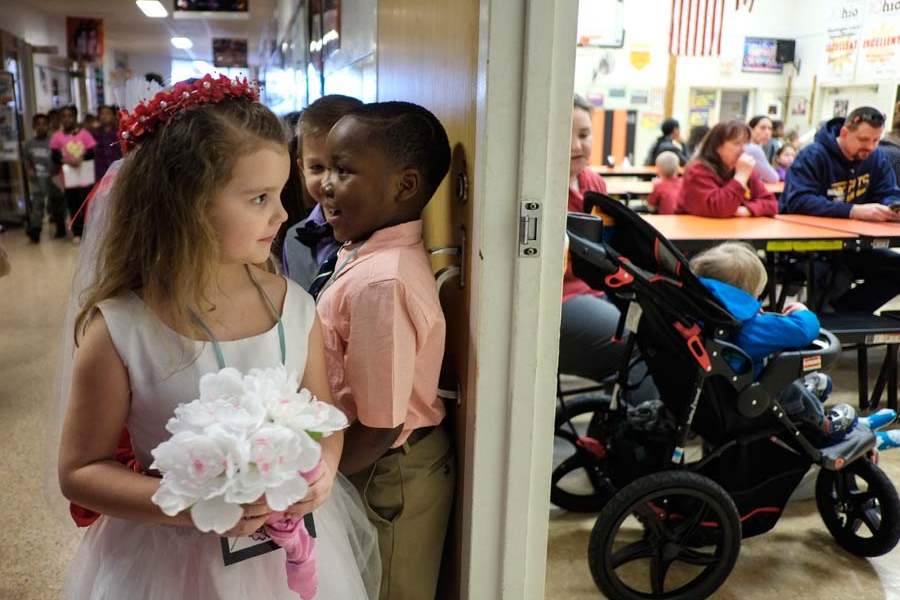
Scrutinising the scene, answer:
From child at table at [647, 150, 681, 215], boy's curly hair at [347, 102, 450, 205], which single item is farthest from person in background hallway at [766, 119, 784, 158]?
boy's curly hair at [347, 102, 450, 205]

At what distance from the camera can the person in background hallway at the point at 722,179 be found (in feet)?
14.0

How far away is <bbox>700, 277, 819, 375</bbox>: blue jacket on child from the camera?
2.15 meters

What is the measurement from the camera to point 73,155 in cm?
847

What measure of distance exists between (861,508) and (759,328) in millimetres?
778

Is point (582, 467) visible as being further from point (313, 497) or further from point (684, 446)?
point (313, 497)

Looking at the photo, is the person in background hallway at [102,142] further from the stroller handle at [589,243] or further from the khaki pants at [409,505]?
the khaki pants at [409,505]

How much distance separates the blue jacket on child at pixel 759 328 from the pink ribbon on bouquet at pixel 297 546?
4.61ft

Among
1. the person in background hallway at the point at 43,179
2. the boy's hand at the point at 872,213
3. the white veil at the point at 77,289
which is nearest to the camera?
the white veil at the point at 77,289

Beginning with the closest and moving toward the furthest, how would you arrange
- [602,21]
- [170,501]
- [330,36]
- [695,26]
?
[170,501]
[330,36]
[602,21]
[695,26]

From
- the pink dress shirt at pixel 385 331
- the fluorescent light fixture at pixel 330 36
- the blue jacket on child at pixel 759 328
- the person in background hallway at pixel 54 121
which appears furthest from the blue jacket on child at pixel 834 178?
the person in background hallway at pixel 54 121

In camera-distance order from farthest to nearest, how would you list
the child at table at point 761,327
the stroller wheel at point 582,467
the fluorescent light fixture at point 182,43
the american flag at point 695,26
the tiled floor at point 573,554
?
the fluorescent light fixture at point 182,43
the american flag at point 695,26
the stroller wheel at point 582,467
the tiled floor at point 573,554
the child at table at point 761,327

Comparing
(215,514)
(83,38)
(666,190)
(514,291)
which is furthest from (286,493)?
(83,38)

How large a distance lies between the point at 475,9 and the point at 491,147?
0.26 meters

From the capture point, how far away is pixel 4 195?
32.6 ft
